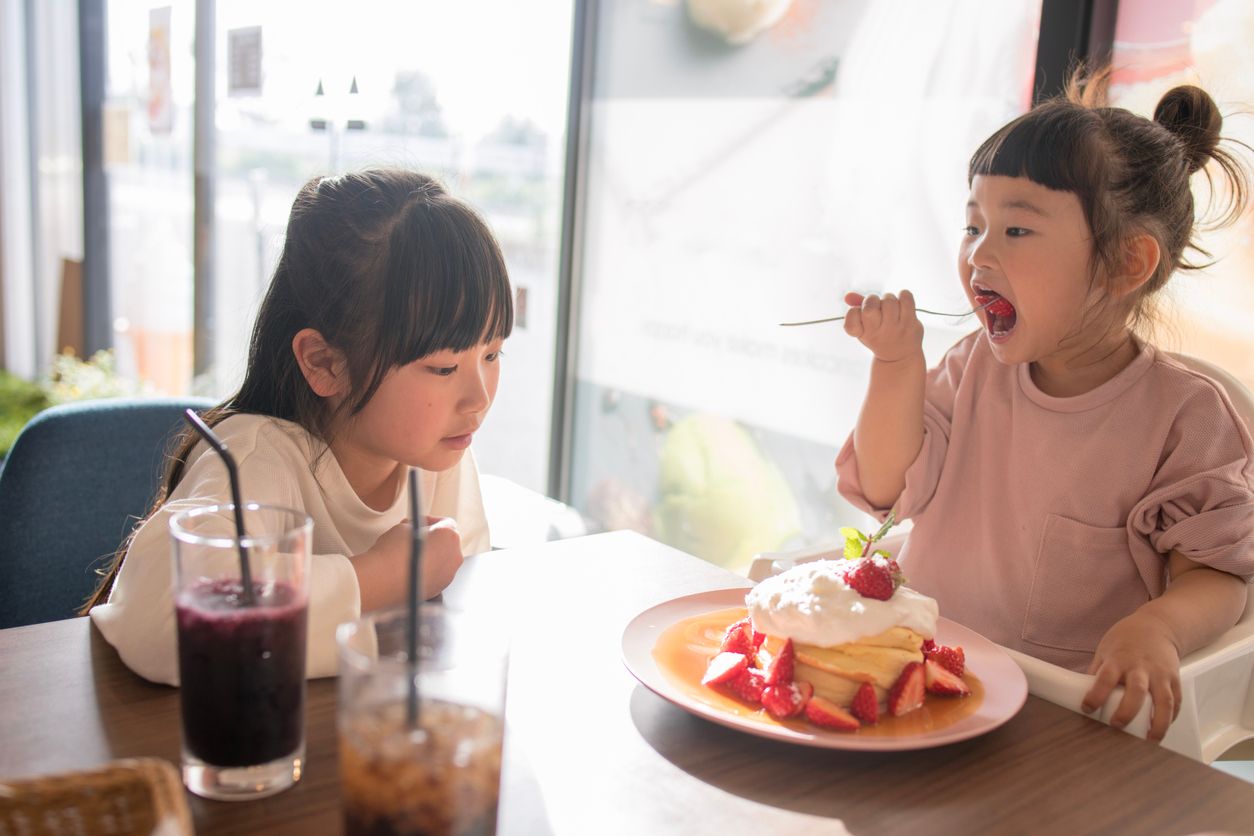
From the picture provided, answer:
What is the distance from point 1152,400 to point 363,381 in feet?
3.39

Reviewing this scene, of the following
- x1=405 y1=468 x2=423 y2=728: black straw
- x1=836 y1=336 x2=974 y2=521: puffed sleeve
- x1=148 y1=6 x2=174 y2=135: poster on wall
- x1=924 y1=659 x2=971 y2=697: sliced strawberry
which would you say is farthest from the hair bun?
x1=148 y1=6 x2=174 y2=135: poster on wall

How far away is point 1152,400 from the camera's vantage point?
1433 millimetres

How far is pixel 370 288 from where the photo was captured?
1.27 metres

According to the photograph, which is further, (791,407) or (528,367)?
(528,367)

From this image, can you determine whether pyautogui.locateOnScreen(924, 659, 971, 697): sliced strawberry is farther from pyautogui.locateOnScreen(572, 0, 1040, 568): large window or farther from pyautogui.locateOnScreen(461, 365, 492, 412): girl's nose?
pyautogui.locateOnScreen(572, 0, 1040, 568): large window

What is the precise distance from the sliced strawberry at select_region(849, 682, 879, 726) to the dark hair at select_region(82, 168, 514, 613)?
610mm

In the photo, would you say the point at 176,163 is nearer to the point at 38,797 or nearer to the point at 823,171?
the point at 823,171

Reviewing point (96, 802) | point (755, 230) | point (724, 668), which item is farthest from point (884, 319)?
point (755, 230)

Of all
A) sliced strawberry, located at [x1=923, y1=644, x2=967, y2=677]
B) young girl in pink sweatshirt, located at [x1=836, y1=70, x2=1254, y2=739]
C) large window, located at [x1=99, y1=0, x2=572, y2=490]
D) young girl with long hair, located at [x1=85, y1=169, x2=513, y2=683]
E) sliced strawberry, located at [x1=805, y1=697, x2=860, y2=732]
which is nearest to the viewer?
sliced strawberry, located at [x1=805, y1=697, x2=860, y2=732]

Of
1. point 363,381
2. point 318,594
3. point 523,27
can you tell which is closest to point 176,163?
point 523,27

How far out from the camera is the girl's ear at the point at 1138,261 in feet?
4.69

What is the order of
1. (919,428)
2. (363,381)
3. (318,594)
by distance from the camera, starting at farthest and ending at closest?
(919,428) → (363,381) → (318,594)

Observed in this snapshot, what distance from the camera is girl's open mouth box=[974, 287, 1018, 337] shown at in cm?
145

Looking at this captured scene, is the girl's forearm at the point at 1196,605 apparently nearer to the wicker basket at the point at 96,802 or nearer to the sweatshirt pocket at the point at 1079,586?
the sweatshirt pocket at the point at 1079,586
